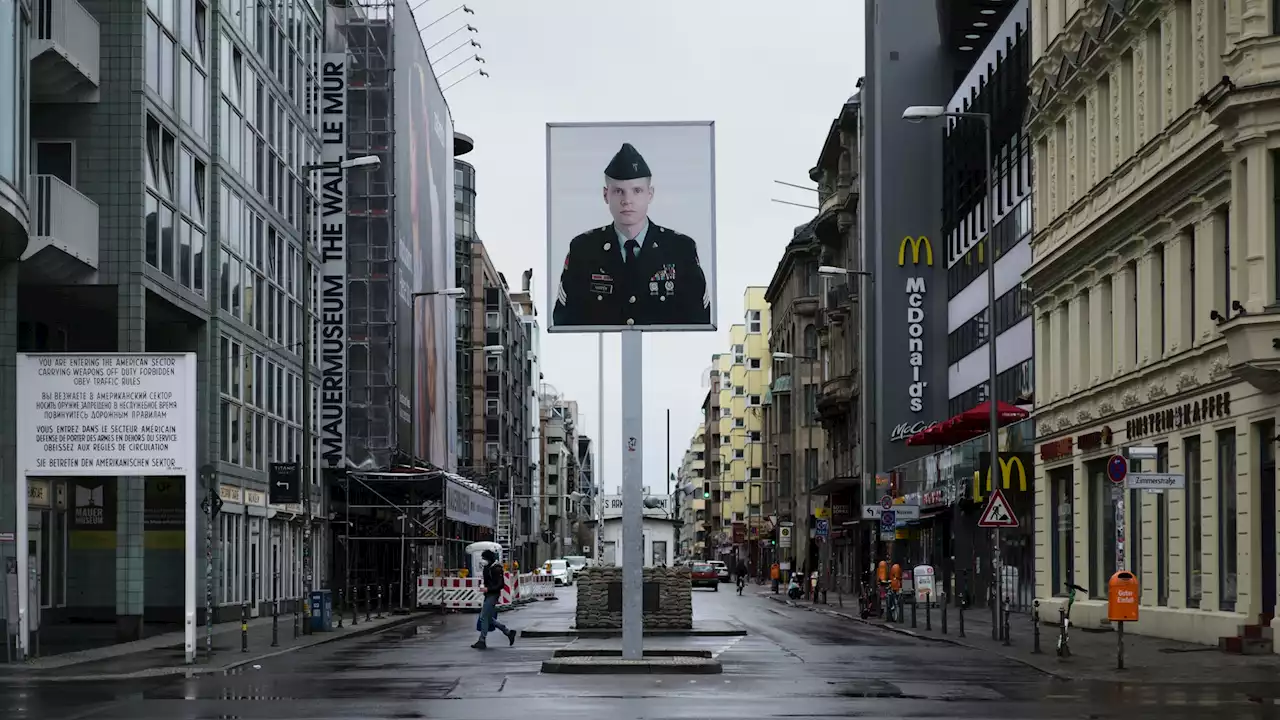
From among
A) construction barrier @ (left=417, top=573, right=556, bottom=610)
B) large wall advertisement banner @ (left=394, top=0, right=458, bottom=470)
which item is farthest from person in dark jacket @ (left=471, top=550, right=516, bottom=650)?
large wall advertisement banner @ (left=394, top=0, right=458, bottom=470)

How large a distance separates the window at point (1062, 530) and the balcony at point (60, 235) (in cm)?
2178

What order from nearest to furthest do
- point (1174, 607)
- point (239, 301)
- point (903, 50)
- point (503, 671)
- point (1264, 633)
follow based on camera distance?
point (503, 671) < point (1264, 633) < point (1174, 607) < point (239, 301) < point (903, 50)

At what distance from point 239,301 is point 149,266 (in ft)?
32.3

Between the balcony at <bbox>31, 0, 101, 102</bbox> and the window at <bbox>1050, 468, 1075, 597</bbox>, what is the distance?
896 inches

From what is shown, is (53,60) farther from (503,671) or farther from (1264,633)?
(1264,633)

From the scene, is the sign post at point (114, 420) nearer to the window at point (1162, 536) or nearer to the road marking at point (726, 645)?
the road marking at point (726, 645)

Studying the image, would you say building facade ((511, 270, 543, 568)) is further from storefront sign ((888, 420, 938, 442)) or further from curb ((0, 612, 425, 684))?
curb ((0, 612, 425, 684))

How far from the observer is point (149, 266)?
39188mm

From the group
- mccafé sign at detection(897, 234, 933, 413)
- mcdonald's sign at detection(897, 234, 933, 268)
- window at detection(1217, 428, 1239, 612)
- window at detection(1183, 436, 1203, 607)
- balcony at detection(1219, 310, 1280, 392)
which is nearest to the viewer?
balcony at detection(1219, 310, 1280, 392)

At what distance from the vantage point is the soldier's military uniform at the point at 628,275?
2700 cm

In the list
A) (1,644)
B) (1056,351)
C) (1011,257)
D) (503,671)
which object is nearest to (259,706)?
(503,671)

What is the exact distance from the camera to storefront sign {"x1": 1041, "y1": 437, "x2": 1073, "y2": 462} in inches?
1682

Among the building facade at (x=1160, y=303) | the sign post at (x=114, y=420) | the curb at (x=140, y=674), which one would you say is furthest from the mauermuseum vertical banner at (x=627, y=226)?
the curb at (x=140, y=674)

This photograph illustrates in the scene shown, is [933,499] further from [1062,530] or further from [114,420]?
[114,420]
